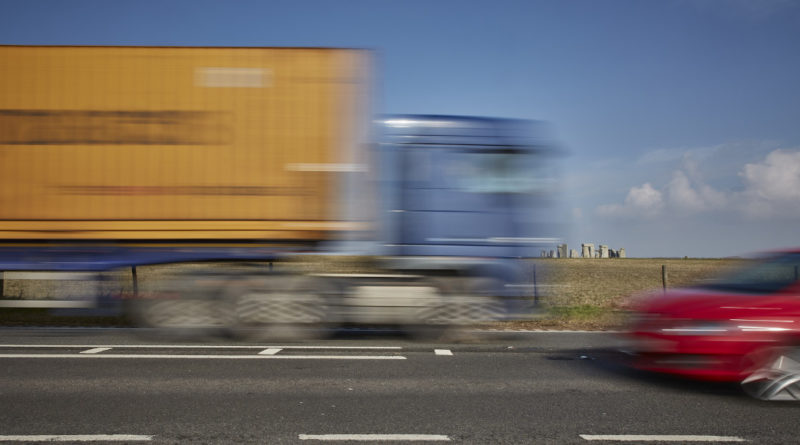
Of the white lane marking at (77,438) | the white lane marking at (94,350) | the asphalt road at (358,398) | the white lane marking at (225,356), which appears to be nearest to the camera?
the white lane marking at (77,438)

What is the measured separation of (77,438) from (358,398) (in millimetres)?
2184

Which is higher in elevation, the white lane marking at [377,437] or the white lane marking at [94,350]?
the white lane marking at [94,350]

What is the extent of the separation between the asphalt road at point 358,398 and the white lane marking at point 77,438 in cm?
1

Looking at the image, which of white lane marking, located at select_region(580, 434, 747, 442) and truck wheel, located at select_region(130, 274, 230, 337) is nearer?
white lane marking, located at select_region(580, 434, 747, 442)

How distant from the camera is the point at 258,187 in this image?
28.1 ft

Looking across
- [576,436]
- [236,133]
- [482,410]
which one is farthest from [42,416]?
[236,133]

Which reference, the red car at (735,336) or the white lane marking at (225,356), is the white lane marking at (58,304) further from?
the red car at (735,336)

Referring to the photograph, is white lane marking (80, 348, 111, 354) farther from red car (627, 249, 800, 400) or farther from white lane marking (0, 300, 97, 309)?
red car (627, 249, 800, 400)

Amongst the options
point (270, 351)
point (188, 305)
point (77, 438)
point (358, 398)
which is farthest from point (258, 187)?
point (77, 438)

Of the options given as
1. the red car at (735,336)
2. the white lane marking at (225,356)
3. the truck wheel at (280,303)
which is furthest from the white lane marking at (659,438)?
the truck wheel at (280,303)

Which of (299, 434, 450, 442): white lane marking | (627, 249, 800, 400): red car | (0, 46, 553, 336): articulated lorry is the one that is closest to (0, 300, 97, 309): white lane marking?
(0, 46, 553, 336): articulated lorry

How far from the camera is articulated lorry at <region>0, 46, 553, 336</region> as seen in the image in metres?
8.58

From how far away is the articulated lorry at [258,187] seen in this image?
858 centimetres

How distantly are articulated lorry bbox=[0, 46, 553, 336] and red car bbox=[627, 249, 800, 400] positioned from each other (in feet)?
9.69
